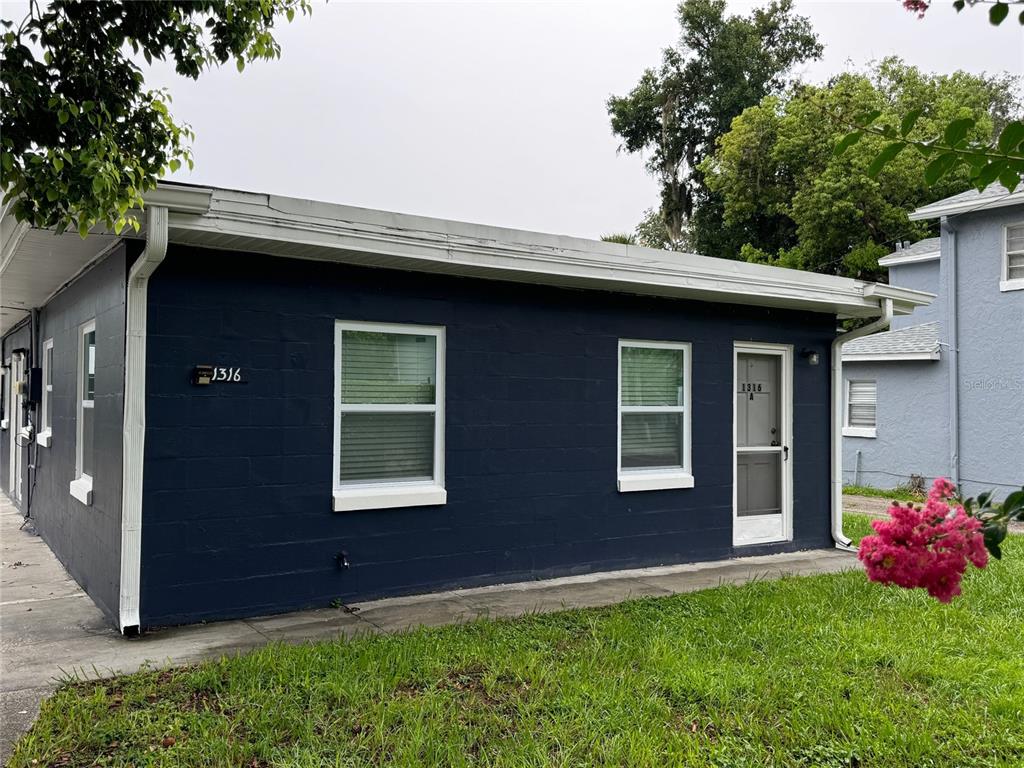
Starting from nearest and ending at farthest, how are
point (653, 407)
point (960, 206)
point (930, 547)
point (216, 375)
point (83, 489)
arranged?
1. point (930, 547)
2. point (216, 375)
3. point (83, 489)
4. point (653, 407)
5. point (960, 206)

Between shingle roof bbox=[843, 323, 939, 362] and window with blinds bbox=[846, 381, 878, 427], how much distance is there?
650 mm

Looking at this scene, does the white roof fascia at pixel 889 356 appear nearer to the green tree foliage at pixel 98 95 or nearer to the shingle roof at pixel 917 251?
the shingle roof at pixel 917 251

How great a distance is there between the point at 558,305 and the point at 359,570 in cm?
283

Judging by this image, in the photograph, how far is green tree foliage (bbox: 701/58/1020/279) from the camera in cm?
2184

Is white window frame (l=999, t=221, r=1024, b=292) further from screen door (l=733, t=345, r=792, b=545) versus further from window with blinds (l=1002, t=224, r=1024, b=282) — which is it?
screen door (l=733, t=345, r=792, b=545)

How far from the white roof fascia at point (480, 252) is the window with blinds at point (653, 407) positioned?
63 centimetres

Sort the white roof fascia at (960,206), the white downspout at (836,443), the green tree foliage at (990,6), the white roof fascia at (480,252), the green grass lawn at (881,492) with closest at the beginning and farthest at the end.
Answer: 1. the green tree foliage at (990,6)
2. the white roof fascia at (480,252)
3. the white downspout at (836,443)
4. the white roof fascia at (960,206)
5. the green grass lawn at (881,492)

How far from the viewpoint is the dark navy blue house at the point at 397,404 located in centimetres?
546

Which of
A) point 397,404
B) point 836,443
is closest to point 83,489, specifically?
point 397,404

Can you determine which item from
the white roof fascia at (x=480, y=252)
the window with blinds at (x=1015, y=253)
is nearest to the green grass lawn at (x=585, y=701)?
A: the white roof fascia at (x=480, y=252)

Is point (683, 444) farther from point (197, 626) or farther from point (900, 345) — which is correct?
point (900, 345)

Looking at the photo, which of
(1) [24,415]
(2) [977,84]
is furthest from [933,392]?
(2) [977,84]

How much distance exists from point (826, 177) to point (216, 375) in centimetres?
2037

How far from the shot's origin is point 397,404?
21.2 ft
